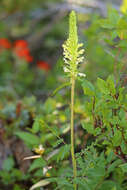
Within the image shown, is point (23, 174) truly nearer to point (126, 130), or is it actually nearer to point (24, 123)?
point (24, 123)

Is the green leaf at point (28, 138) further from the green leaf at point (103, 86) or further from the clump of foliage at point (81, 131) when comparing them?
the green leaf at point (103, 86)

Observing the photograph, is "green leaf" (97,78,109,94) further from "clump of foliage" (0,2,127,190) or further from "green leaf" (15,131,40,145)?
"green leaf" (15,131,40,145)

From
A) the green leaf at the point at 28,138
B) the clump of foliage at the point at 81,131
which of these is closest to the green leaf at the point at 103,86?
the clump of foliage at the point at 81,131

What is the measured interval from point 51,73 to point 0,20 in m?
1.46

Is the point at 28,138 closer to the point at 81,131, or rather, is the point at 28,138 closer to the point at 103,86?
the point at 81,131

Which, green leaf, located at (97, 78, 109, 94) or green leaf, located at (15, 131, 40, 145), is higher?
green leaf, located at (97, 78, 109, 94)

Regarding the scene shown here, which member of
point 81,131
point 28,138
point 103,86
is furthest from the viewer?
point 81,131

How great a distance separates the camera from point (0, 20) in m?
4.64

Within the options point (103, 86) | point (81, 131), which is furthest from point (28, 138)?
point (103, 86)

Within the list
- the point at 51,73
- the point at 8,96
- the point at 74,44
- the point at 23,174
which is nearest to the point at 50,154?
the point at 23,174

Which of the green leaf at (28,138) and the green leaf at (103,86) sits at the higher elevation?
the green leaf at (103,86)

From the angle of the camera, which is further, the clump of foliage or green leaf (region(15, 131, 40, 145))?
green leaf (region(15, 131, 40, 145))

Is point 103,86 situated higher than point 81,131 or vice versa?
point 103,86

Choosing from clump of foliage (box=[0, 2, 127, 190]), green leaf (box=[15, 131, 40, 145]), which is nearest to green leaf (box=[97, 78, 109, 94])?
clump of foliage (box=[0, 2, 127, 190])
